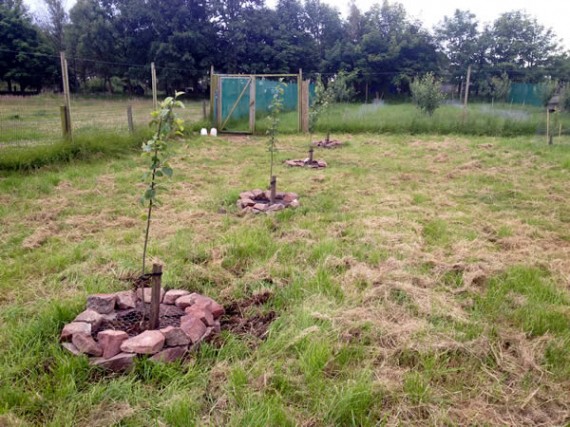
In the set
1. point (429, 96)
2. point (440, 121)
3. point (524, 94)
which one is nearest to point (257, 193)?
point (440, 121)

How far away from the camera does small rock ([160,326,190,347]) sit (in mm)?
2074

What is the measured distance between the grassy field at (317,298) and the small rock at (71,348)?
1.2 inches

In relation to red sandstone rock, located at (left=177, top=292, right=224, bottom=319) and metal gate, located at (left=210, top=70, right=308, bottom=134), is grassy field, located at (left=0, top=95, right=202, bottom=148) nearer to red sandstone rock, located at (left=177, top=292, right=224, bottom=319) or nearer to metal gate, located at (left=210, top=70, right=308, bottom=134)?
metal gate, located at (left=210, top=70, right=308, bottom=134)

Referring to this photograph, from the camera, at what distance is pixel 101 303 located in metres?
2.34

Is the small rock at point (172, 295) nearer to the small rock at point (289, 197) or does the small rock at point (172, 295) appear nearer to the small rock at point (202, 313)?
the small rock at point (202, 313)

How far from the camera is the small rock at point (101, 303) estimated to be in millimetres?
2323

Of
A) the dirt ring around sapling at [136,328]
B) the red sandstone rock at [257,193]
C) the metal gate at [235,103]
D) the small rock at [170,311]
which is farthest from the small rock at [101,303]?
the metal gate at [235,103]

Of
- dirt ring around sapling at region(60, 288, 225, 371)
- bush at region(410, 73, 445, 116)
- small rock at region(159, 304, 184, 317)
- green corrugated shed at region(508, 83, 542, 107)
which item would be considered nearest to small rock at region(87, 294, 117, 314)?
dirt ring around sapling at region(60, 288, 225, 371)

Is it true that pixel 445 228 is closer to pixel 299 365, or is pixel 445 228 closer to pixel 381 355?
pixel 381 355

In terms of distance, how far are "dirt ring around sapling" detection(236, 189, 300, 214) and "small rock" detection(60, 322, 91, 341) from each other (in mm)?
2431

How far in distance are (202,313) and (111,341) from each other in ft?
1.64

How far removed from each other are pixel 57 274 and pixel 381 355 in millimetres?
2342

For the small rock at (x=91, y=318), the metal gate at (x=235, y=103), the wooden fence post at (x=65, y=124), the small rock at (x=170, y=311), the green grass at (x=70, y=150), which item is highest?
the metal gate at (x=235, y=103)

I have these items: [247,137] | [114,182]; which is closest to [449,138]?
[247,137]
